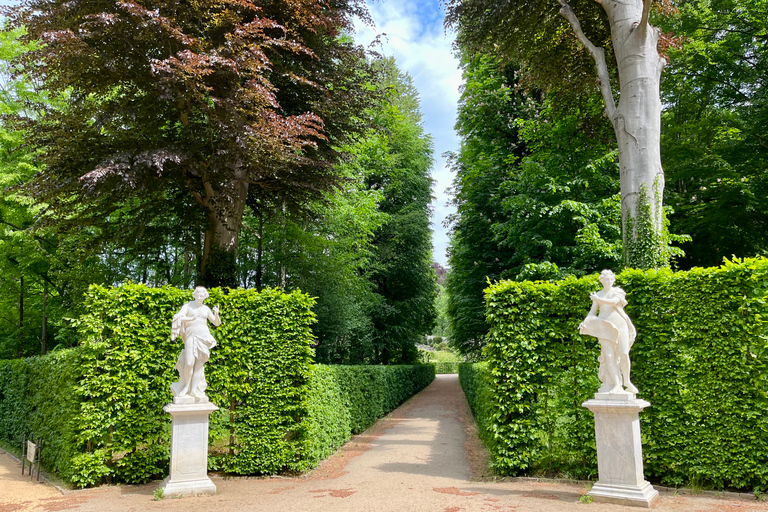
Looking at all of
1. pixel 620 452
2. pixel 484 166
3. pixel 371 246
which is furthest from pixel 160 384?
pixel 371 246

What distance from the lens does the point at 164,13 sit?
10641 millimetres

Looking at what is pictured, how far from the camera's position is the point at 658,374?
7.30 m

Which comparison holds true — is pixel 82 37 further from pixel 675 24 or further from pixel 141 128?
pixel 675 24

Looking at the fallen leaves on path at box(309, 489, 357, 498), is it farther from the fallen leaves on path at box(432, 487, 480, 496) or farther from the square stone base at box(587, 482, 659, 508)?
the square stone base at box(587, 482, 659, 508)

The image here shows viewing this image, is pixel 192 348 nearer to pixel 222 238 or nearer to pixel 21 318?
pixel 222 238

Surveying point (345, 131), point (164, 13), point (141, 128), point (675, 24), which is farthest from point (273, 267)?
point (675, 24)

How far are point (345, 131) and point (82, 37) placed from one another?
23.2 feet

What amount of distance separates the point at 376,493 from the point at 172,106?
1034cm

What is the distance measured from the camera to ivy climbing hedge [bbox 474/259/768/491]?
675 centimetres

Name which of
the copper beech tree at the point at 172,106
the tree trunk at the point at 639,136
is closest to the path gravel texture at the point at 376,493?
the tree trunk at the point at 639,136

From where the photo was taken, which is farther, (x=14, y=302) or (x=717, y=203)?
(x=14, y=302)

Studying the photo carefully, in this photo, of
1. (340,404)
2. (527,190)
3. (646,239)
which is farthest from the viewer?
(527,190)

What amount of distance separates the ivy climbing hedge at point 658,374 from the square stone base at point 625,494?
3.41 feet

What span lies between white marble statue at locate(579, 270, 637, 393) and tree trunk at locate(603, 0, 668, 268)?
3641 mm
